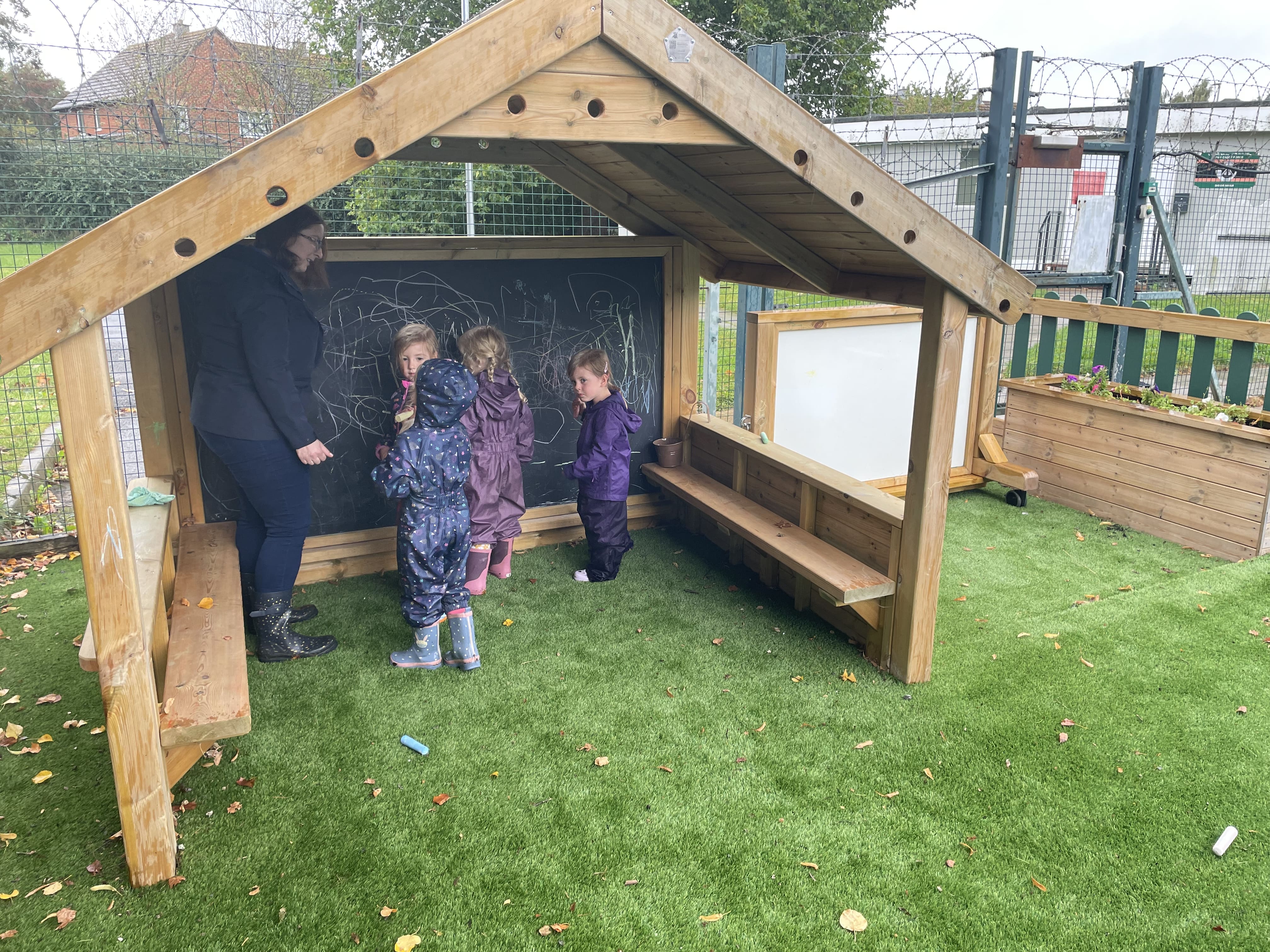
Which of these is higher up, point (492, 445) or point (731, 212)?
point (731, 212)

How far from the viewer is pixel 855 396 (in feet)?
21.8

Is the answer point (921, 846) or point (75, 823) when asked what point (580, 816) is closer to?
point (921, 846)

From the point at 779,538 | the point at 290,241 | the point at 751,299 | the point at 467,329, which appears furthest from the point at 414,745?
the point at 751,299

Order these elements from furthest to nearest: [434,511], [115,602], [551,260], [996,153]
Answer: [996,153]
[551,260]
[434,511]
[115,602]

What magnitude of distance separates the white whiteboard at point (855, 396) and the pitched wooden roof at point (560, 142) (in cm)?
207

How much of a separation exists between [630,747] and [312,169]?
2426 mm

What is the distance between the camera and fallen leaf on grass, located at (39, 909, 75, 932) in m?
2.68

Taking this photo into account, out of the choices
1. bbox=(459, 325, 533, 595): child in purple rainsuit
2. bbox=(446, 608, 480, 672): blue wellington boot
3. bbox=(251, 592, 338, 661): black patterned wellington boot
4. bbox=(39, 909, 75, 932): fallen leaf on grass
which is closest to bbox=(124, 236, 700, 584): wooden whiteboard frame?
bbox=(459, 325, 533, 595): child in purple rainsuit

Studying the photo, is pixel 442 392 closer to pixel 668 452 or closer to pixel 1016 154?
pixel 668 452

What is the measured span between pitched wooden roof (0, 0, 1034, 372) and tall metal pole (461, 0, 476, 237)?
4.06 meters

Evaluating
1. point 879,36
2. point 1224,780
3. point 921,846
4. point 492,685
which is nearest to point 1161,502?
point 1224,780

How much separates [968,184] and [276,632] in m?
8.00

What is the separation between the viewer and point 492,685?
410 cm

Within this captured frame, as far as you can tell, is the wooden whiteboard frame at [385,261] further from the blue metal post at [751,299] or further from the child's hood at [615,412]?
the child's hood at [615,412]
